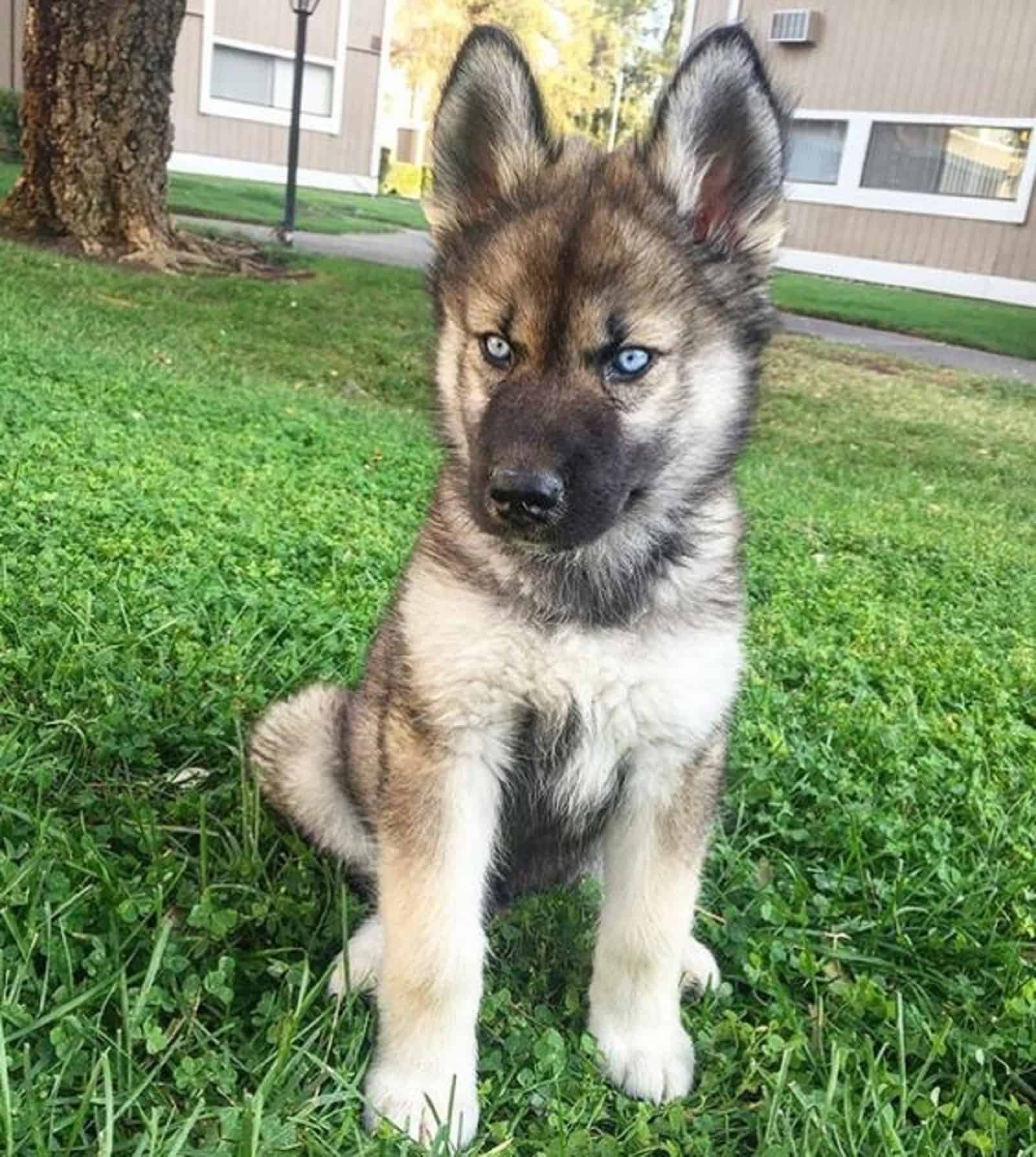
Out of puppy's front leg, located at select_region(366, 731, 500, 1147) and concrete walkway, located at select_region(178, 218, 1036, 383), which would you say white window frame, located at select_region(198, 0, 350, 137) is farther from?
puppy's front leg, located at select_region(366, 731, 500, 1147)

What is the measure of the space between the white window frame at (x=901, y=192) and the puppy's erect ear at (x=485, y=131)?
61.7 feet

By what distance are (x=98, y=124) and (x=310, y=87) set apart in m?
17.4

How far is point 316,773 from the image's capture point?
103 inches

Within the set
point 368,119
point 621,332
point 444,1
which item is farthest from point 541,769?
point 444,1

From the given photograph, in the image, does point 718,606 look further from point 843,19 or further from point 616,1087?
point 843,19

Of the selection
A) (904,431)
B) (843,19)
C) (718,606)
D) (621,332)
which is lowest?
(904,431)

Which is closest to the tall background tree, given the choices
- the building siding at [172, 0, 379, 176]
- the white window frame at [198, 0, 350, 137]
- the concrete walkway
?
the building siding at [172, 0, 379, 176]

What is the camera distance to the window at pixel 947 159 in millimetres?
20703

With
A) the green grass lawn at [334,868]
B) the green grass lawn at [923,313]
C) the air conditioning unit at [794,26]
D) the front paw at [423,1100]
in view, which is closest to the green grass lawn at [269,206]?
the green grass lawn at [923,313]

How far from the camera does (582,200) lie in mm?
2088

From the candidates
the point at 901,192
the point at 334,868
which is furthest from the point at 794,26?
the point at 334,868

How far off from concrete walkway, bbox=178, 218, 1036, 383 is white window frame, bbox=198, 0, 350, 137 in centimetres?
819

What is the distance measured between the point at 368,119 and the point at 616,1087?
2841 centimetres

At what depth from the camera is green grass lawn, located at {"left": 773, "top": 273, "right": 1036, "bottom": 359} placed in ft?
53.0
